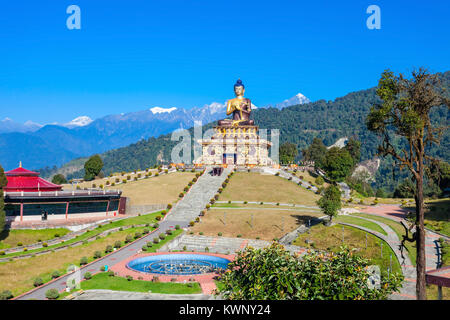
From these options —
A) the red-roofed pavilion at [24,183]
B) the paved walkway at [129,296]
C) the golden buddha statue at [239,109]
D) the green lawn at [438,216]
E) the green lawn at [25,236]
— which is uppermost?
the golden buddha statue at [239,109]

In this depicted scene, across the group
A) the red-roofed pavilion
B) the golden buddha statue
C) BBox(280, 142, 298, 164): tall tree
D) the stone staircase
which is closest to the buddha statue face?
the golden buddha statue

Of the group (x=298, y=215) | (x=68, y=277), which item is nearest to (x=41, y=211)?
(x=68, y=277)

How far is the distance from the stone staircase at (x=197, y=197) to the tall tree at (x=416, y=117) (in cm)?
3575

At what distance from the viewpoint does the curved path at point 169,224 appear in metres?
27.7

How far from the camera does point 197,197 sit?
59875 millimetres

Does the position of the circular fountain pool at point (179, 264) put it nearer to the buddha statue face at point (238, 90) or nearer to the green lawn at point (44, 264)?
the green lawn at point (44, 264)

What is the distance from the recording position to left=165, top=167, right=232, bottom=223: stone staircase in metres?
52.3

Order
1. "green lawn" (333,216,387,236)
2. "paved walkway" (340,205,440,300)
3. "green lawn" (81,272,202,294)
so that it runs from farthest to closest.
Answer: "green lawn" (333,216,387,236), "green lawn" (81,272,202,294), "paved walkway" (340,205,440,300)

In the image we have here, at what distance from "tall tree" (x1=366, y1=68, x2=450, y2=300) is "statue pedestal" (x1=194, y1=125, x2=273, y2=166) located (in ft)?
214

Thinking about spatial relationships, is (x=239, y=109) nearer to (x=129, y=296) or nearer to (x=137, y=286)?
(x=137, y=286)

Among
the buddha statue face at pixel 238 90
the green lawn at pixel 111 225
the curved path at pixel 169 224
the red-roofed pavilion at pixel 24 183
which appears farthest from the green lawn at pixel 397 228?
the buddha statue face at pixel 238 90

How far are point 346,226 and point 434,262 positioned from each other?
1189 centimetres

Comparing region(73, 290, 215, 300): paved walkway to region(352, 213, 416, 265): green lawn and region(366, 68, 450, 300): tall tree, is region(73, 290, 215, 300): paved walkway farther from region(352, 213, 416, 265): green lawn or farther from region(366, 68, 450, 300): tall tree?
region(352, 213, 416, 265): green lawn
